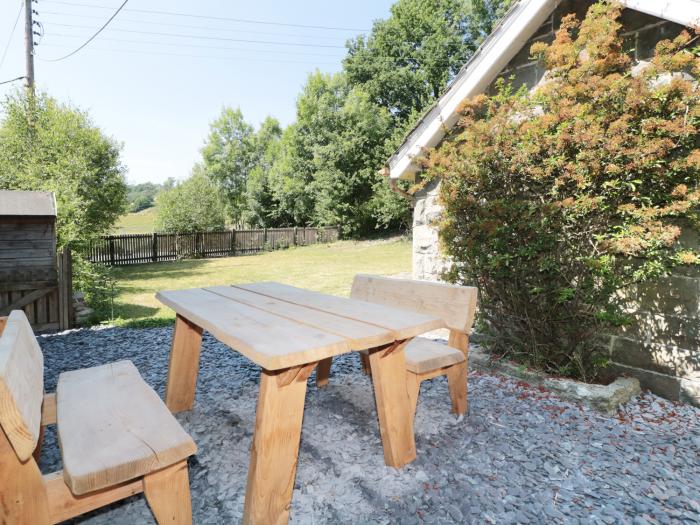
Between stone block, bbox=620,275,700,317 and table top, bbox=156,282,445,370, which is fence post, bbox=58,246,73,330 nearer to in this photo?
table top, bbox=156,282,445,370

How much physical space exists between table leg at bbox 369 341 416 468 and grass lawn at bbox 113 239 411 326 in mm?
5025

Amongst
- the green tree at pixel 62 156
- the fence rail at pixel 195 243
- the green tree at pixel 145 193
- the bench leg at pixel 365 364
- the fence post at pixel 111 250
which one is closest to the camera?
the bench leg at pixel 365 364

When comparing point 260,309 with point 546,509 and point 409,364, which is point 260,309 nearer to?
point 409,364

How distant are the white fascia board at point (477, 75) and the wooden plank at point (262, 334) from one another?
3.13 metres

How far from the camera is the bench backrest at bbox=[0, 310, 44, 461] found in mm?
1294

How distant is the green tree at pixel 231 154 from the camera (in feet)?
118

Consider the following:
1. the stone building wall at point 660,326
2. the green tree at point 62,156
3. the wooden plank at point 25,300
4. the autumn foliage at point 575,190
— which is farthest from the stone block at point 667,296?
the green tree at point 62,156

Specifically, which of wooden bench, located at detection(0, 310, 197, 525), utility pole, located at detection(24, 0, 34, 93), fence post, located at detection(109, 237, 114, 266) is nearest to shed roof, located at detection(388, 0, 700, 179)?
wooden bench, located at detection(0, 310, 197, 525)

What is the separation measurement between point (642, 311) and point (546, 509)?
234 centimetres

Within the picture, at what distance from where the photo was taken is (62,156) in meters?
11.7

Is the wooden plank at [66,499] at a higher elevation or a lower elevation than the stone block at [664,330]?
lower

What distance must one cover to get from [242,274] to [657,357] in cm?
1077

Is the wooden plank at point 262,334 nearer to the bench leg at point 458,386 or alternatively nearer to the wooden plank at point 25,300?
the bench leg at point 458,386

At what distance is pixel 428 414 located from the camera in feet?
10.5
